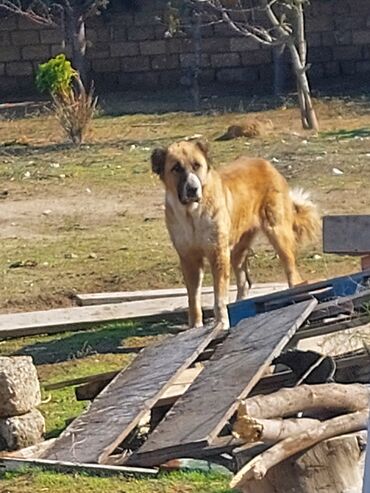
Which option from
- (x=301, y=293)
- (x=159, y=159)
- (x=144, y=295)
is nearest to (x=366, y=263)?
(x=301, y=293)

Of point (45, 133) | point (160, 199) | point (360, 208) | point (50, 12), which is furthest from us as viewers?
point (50, 12)

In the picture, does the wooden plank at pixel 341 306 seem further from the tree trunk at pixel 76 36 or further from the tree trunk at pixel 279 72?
the tree trunk at pixel 76 36

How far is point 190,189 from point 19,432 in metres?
2.79

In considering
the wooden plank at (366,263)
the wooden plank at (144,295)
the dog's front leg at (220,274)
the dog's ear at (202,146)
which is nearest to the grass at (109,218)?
the wooden plank at (144,295)

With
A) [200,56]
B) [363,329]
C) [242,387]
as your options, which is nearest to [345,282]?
[363,329]

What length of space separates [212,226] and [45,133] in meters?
13.1

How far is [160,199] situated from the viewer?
14.8 m

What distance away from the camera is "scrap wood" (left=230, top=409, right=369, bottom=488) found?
470 cm

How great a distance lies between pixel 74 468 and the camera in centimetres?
604

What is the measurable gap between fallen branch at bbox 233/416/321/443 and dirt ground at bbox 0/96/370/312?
5.50m

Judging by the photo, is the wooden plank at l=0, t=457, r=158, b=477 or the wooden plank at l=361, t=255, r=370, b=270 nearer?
the wooden plank at l=0, t=457, r=158, b=477

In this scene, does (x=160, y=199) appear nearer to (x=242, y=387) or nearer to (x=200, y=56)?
(x=242, y=387)

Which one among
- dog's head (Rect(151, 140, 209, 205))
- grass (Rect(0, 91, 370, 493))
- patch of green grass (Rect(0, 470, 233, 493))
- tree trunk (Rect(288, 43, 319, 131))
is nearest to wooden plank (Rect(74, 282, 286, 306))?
grass (Rect(0, 91, 370, 493))

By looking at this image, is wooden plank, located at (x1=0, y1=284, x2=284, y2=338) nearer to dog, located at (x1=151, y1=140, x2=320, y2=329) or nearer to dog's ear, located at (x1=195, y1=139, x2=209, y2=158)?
dog, located at (x1=151, y1=140, x2=320, y2=329)
